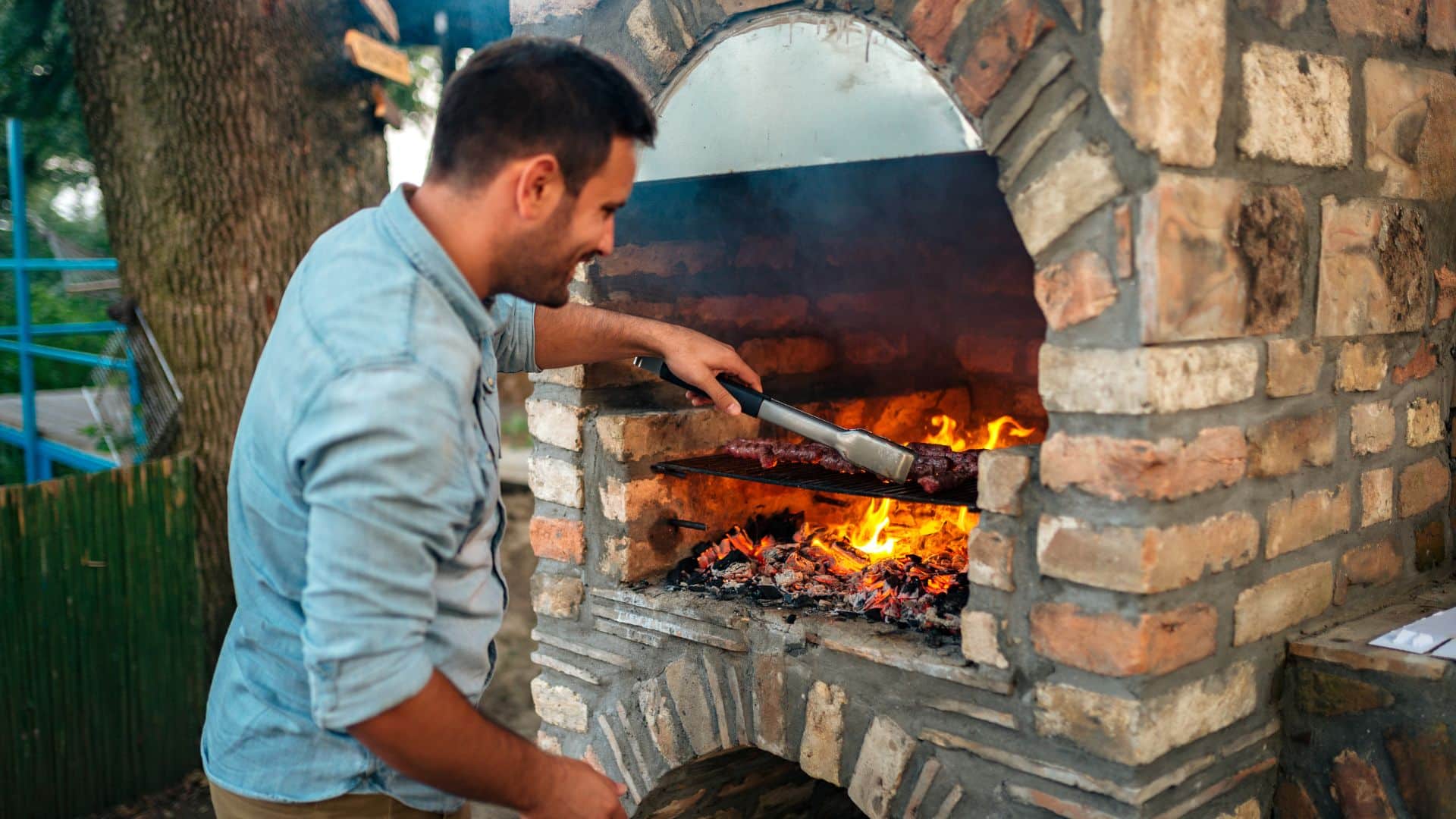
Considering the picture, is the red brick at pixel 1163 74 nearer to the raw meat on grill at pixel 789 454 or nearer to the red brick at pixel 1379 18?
the red brick at pixel 1379 18

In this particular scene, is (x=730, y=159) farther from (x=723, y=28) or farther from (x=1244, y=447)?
(x=1244, y=447)

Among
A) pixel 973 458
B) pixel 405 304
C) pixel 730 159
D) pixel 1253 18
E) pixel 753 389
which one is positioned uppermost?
pixel 1253 18

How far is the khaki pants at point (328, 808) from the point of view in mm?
1873

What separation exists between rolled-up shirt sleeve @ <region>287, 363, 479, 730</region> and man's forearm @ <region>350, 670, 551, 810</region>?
0.03 m

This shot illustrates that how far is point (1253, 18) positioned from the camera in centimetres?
232

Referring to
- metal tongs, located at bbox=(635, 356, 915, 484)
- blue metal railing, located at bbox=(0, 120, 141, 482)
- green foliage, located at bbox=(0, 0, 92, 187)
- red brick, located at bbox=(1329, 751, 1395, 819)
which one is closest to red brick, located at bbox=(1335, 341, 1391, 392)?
red brick, located at bbox=(1329, 751, 1395, 819)

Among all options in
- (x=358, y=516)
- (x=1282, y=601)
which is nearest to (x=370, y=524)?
(x=358, y=516)

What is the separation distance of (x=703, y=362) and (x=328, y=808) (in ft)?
4.54

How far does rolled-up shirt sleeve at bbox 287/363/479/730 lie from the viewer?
1.49 metres

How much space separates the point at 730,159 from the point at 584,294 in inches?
28.6

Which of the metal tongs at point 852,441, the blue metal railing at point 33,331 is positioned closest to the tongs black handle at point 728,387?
the metal tongs at point 852,441

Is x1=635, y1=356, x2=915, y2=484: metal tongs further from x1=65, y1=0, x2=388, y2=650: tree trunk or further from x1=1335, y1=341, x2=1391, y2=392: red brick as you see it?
x1=65, y1=0, x2=388, y2=650: tree trunk

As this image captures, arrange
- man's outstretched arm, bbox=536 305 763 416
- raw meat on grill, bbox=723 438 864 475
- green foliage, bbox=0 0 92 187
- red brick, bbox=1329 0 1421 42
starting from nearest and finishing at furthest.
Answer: red brick, bbox=1329 0 1421 42
man's outstretched arm, bbox=536 305 763 416
raw meat on grill, bbox=723 438 864 475
green foliage, bbox=0 0 92 187

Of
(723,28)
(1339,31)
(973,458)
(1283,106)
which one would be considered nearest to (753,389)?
(973,458)
